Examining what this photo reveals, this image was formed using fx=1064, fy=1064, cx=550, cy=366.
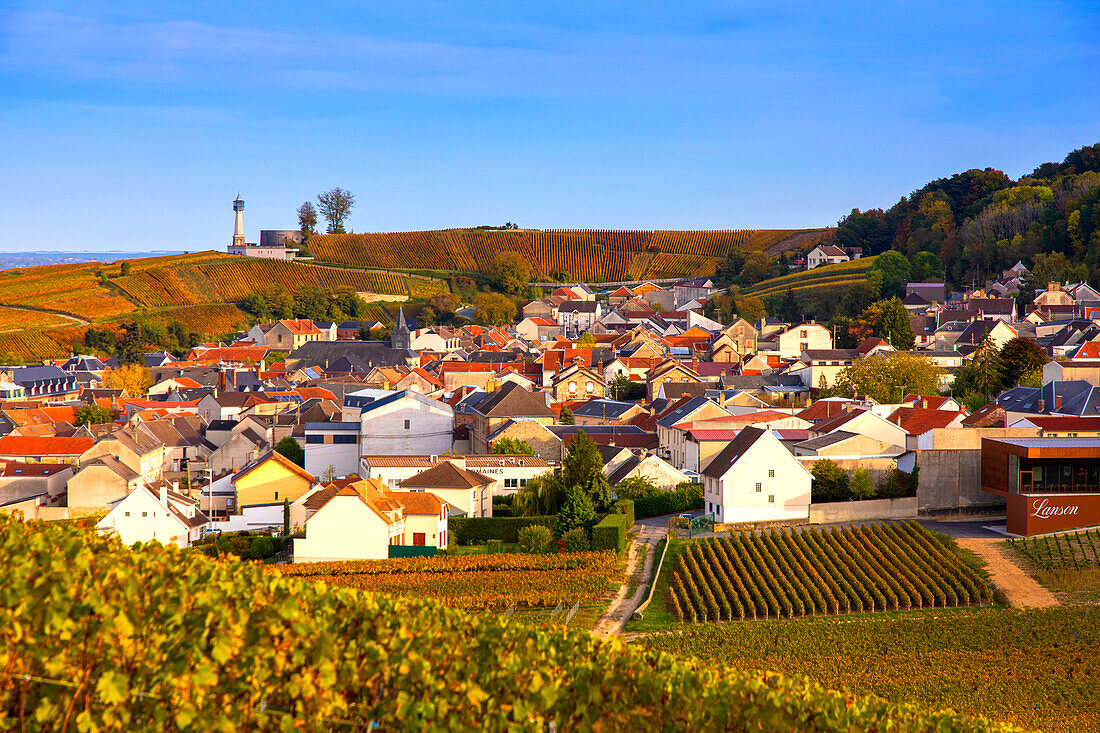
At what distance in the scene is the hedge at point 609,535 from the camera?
26828mm

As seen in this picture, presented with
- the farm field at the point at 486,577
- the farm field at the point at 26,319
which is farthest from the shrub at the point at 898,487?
the farm field at the point at 26,319

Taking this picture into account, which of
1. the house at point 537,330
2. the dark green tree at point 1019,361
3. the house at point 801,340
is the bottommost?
the dark green tree at point 1019,361

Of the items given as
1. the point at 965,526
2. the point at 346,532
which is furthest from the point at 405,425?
the point at 965,526

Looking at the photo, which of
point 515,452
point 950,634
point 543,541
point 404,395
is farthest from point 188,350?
point 950,634

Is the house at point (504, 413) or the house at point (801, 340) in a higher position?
the house at point (801, 340)

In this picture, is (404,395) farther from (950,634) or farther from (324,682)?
(324,682)

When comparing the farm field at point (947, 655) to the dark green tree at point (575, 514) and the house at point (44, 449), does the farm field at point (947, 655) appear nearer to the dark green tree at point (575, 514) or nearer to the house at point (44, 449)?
the dark green tree at point (575, 514)

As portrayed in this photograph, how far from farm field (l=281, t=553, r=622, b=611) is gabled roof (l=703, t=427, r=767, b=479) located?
4.96 meters

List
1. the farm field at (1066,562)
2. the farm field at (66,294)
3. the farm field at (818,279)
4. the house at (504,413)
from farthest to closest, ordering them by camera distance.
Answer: the farm field at (66,294) < the farm field at (818,279) < the house at (504,413) < the farm field at (1066,562)

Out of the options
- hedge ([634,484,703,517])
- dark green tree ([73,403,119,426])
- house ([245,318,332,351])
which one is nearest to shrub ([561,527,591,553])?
hedge ([634,484,703,517])

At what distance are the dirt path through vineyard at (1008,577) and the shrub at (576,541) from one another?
921 centimetres

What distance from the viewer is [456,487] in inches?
1191

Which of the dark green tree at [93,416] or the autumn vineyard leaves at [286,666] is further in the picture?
the dark green tree at [93,416]

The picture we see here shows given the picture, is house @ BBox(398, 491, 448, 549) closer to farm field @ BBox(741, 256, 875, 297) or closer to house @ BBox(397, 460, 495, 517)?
house @ BBox(397, 460, 495, 517)
